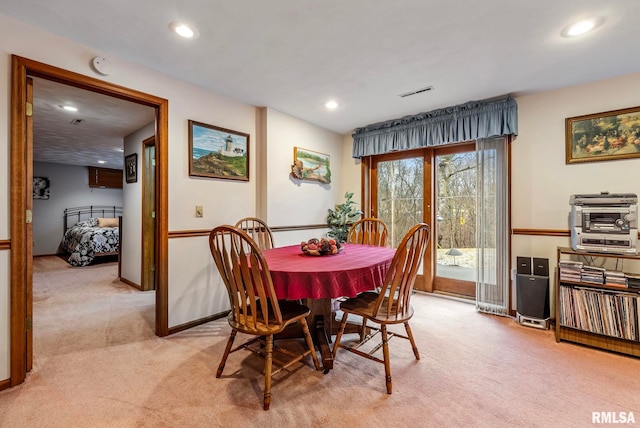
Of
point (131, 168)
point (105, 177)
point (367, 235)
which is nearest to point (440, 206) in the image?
point (367, 235)

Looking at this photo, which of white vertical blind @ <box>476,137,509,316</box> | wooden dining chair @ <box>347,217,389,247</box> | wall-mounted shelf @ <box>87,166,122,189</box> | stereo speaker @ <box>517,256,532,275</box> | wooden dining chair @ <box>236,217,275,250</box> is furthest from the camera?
wall-mounted shelf @ <box>87,166,122,189</box>

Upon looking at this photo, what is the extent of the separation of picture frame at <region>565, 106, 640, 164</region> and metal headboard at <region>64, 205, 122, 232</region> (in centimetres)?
946

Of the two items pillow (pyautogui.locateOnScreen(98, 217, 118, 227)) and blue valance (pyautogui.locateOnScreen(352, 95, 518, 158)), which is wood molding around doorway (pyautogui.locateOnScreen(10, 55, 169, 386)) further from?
pillow (pyautogui.locateOnScreen(98, 217, 118, 227))

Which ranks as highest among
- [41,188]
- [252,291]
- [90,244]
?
[41,188]

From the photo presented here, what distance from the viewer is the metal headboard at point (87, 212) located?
7004mm

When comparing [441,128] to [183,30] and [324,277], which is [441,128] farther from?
[183,30]

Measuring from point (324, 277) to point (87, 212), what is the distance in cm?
829

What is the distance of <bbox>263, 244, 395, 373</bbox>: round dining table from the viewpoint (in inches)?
63.9

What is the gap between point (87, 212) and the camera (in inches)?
288

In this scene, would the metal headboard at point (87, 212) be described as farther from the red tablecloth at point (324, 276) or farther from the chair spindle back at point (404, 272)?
the chair spindle back at point (404, 272)

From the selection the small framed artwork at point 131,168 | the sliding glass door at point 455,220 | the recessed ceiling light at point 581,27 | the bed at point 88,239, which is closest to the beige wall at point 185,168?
the sliding glass door at point 455,220

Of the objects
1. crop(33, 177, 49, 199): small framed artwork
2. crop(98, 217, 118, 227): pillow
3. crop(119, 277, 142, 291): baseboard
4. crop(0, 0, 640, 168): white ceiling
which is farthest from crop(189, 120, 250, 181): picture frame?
crop(33, 177, 49, 199): small framed artwork

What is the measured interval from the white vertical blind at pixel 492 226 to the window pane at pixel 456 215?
0.29 meters

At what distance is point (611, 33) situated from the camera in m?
1.86
